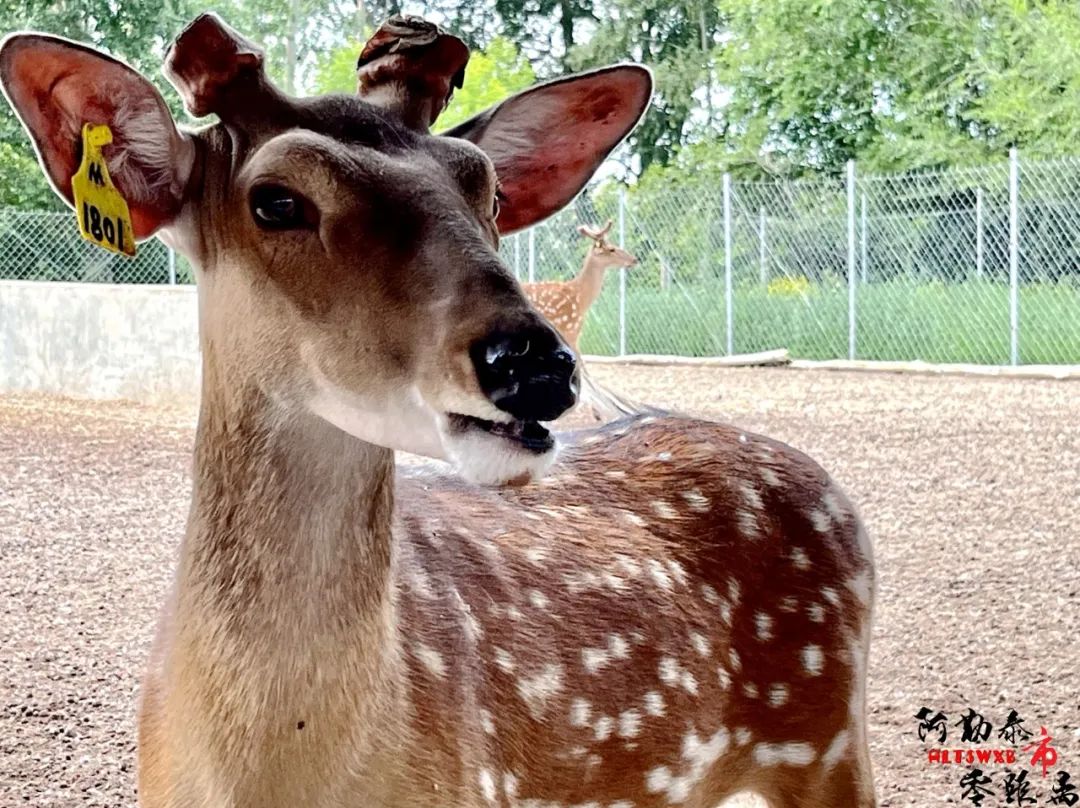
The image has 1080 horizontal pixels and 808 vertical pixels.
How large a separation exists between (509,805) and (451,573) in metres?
0.23

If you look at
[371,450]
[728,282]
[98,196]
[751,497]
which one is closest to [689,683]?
[751,497]

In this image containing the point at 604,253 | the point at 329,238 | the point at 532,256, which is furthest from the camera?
the point at 532,256

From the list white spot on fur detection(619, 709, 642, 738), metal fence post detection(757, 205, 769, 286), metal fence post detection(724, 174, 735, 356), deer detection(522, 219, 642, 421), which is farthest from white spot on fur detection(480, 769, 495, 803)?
metal fence post detection(757, 205, 769, 286)

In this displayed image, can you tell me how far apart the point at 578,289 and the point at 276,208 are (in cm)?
508

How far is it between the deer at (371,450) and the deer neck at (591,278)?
4.79 meters

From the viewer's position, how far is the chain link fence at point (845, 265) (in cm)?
669

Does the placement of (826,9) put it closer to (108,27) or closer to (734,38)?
(734,38)

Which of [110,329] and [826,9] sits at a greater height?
[826,9]

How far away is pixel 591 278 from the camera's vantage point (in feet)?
20.9

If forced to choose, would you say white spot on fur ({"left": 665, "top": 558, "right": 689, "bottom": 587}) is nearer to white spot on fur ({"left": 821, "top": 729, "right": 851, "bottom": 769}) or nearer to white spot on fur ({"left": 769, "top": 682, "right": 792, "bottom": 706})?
white spot on fur ({"left": 769, "top": 682, "right": 792, "bottom": 706})

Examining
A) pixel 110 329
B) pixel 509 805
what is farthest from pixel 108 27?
pixel 509 805

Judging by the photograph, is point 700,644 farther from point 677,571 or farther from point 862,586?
point 862,586

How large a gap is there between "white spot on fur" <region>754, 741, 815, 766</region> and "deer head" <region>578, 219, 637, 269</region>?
4.83 metres

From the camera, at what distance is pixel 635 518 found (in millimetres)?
1639
